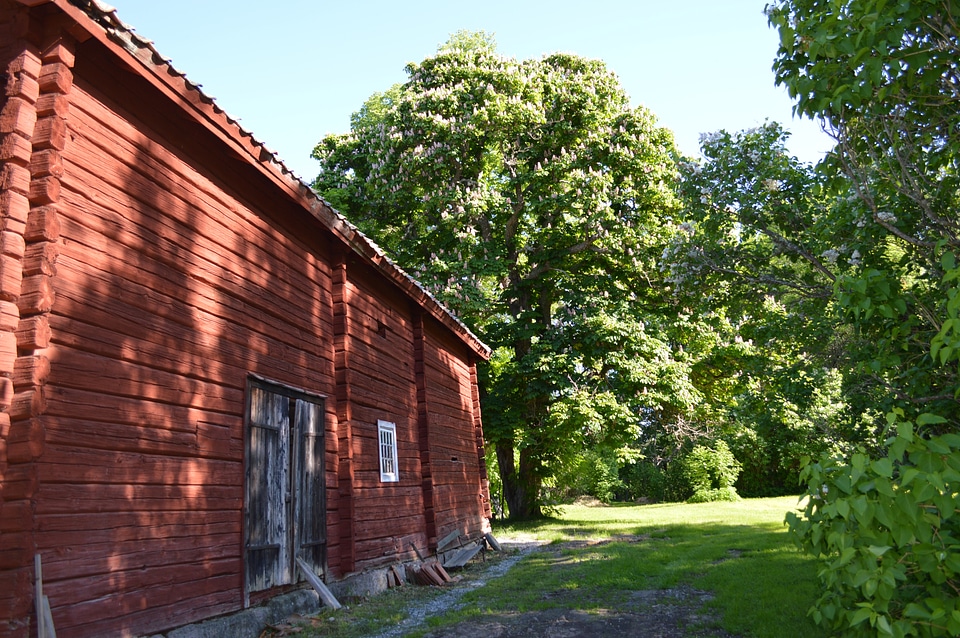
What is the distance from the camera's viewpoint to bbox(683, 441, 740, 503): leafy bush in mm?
31688

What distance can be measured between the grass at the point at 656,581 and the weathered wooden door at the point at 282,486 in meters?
0.90

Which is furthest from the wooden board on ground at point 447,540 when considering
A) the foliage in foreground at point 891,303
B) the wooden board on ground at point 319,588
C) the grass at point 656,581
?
the foliage in foreground at point 891,303

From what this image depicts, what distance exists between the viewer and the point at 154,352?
20.8 ft

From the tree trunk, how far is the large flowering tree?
0.05 metres

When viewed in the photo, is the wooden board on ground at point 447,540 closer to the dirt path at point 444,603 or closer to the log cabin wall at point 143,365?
the dirt path at point 444,603

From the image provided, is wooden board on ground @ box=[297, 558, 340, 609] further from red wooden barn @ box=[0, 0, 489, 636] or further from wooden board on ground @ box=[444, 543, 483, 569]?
wooden board on ground @ box=[444, 543, 483, 569]

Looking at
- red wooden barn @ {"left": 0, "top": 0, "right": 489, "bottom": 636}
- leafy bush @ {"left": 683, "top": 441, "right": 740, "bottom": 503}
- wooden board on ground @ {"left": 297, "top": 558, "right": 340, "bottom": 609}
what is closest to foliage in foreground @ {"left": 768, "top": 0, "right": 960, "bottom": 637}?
red wooden barn @ {"left": 0, "top": 0, "right": 489, "bottom": 636}

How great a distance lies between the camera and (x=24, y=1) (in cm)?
520

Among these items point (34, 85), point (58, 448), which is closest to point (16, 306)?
point (58, 448)

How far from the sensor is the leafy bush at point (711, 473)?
31.7 meters

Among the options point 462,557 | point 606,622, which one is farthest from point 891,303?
point 462,557

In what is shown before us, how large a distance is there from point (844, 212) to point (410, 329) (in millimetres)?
8522

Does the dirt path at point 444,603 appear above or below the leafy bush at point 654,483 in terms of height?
below

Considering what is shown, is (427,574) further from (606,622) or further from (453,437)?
(453,437)
